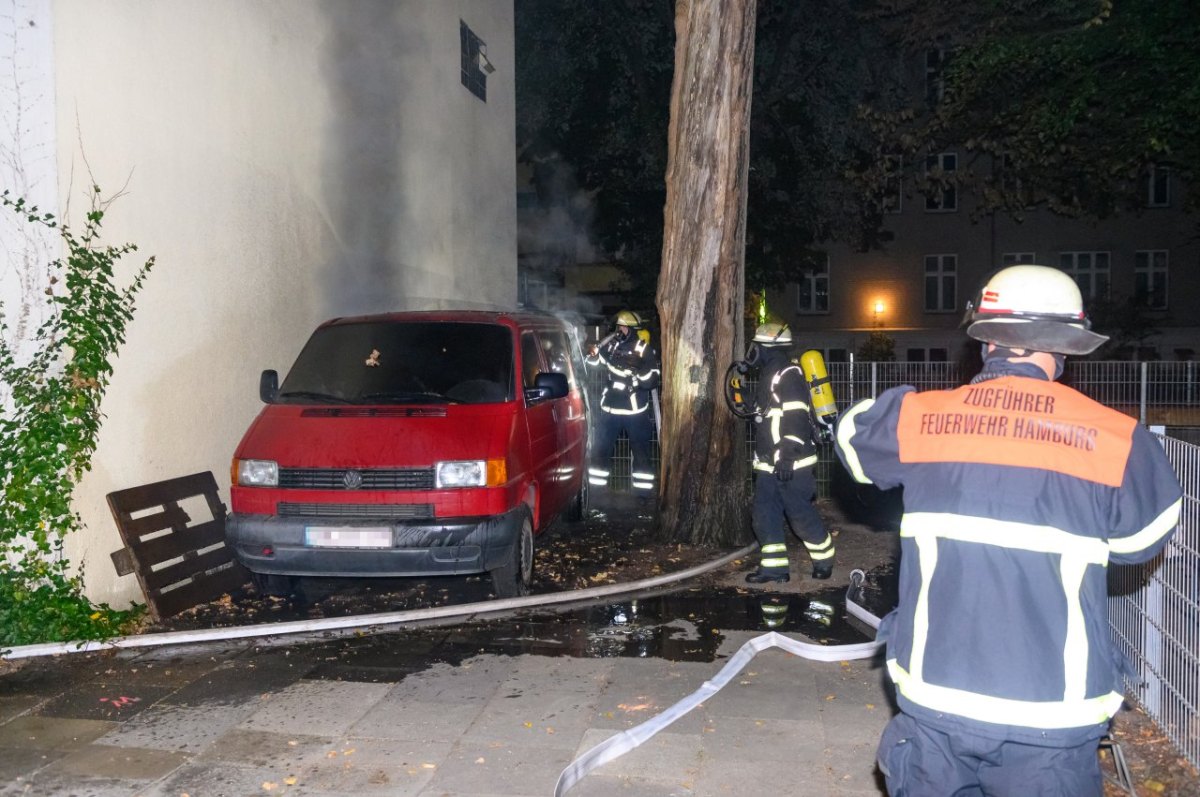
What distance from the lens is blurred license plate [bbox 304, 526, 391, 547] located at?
670 cm

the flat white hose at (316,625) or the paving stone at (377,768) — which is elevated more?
the flat white hose at (316,625)

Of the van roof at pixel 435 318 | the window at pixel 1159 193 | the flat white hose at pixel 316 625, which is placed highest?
the window at pixel 1159 193

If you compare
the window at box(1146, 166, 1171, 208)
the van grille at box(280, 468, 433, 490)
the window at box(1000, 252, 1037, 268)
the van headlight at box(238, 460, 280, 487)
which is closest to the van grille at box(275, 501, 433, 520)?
the van grille at box(280, 468, 433, 490)

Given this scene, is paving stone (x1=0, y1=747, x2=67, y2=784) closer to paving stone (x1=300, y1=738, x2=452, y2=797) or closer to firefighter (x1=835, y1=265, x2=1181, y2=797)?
paving stone (x1=300, y1=738, x2=452, y2=797)

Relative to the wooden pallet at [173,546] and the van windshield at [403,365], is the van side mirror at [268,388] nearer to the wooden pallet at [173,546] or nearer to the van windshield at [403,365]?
the van windshield at [403,365]

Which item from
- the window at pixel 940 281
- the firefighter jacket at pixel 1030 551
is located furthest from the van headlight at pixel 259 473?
the window at pixel 940 281

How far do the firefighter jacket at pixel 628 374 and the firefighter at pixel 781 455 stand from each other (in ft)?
11.9

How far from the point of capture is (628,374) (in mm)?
11641

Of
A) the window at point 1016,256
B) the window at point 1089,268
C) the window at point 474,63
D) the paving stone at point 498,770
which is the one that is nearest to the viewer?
the paving stone at point 498,770

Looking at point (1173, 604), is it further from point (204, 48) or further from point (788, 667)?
point (204, 48)

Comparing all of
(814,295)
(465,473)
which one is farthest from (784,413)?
(814,295)

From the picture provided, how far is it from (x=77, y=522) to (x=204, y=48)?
11.9ft

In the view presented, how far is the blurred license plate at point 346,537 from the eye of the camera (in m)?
6.70

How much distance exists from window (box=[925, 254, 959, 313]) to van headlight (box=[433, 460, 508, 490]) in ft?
101
